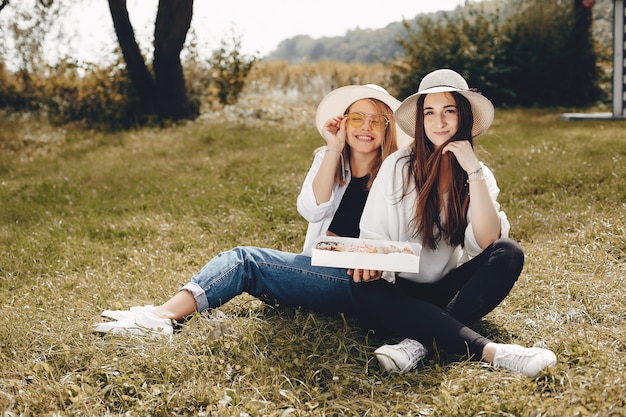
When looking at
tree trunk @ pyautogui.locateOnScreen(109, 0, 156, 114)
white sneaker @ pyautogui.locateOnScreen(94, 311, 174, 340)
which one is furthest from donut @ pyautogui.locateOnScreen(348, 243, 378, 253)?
tree trunk @ pyautogui.locateOnScreen(109, 0, 156, 114)

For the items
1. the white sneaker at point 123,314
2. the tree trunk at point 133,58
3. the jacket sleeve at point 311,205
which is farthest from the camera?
the tree trunk at point 133,58

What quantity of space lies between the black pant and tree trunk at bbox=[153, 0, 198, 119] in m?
7.67

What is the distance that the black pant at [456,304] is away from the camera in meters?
3.04

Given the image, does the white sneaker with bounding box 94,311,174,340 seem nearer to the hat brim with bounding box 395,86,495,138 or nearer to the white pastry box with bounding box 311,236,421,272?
the white pastry box with bounding box 311,236,421,272

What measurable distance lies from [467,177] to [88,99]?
9020 millimetres

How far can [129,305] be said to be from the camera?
159 inches

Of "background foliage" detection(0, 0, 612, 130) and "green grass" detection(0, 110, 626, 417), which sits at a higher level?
"background foliage" detection(0, 0, 612, 130)

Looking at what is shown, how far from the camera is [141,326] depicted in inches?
131

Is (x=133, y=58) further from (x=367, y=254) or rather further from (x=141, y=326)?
(x=367, y=254)

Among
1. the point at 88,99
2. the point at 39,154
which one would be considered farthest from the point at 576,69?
the point at 39,154

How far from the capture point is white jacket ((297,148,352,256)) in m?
3.58

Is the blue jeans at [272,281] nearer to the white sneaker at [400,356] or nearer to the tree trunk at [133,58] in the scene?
the white sneaker at [400,356]

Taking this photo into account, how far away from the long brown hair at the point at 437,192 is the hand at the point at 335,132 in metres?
0.43

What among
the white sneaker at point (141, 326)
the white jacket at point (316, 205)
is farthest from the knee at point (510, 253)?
the white sneaker at point (141, 326)
